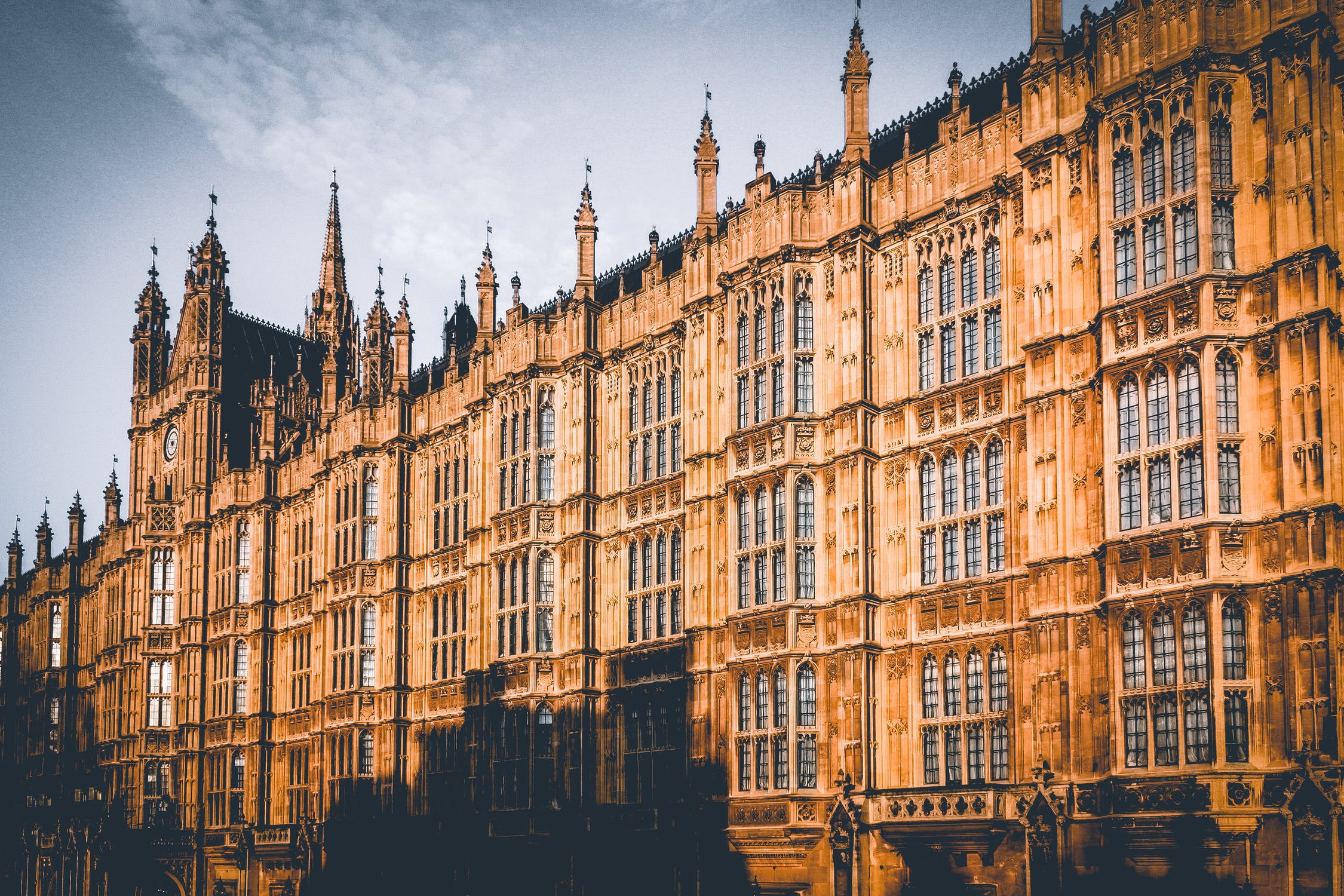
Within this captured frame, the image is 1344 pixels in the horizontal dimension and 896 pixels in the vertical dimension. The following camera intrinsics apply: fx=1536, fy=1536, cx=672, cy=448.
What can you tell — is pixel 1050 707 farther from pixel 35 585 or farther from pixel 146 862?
pixel 35 585

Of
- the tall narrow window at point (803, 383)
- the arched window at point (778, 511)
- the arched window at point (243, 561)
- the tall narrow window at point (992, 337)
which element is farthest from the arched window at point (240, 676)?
the tall narrow window at point (992, 337)

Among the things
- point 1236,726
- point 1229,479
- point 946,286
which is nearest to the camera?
point 1236,726

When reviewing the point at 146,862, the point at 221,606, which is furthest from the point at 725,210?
the point at 146,862

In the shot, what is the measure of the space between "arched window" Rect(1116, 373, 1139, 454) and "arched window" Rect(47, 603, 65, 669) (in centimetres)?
8231

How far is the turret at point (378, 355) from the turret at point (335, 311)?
16155 millimetres

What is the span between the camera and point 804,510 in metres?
41.6

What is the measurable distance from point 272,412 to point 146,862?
2364cm

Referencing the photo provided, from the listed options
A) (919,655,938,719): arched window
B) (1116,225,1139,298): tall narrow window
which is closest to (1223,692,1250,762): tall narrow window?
(919,655,938,719): arched window

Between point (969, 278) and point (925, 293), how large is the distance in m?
1.55

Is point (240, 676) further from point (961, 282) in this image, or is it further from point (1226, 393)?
point (1226, 393)

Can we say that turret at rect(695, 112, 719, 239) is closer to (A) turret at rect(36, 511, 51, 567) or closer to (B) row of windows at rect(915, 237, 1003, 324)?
(B) row of windows at rect(915, 237, 1003, 324)

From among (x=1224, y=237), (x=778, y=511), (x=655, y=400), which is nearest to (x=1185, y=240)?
(x=1224, y=237)

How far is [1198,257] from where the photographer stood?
32.8 metres

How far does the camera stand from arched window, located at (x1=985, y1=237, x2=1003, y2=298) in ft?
127
